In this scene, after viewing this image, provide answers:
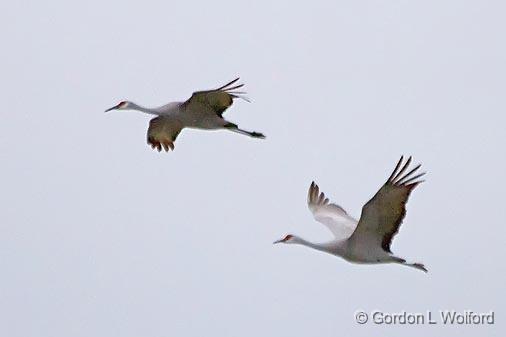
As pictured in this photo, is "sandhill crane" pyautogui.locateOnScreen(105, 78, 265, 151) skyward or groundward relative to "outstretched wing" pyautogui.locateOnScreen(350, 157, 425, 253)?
skyward

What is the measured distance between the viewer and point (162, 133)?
29.4 m

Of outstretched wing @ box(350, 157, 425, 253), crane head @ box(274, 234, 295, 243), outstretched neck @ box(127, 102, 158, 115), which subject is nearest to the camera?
outstretched wing @ box(350, 157, 425, 253)

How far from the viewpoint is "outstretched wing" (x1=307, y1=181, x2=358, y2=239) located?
2694cm

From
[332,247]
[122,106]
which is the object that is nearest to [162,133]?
[122,106]

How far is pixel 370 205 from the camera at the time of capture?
23.2 metres

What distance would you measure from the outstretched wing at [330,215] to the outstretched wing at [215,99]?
2.70 metres

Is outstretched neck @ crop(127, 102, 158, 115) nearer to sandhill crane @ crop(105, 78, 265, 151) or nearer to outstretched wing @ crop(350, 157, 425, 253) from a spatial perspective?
sandhill crane @ crop(105, 78, 265, 151)

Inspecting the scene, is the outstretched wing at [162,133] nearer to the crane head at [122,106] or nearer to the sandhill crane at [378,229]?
the crane head at [122,106]

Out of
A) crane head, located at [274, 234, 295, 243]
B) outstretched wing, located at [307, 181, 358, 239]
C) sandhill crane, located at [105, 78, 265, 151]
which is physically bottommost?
crane head, located at [274, 234, 295, 243]

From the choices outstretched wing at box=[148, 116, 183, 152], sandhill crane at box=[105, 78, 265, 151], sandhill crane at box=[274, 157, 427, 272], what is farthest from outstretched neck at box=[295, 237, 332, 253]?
outstretched wing at box=[148, 116, 183, 152]

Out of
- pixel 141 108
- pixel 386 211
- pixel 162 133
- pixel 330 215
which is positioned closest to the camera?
pixel 386 211

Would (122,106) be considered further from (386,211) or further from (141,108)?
(386,211)

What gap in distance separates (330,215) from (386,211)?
4502 millimetres

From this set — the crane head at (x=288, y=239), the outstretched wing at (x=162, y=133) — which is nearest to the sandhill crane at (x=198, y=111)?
the outstretched wing at (x=162, y=133)
